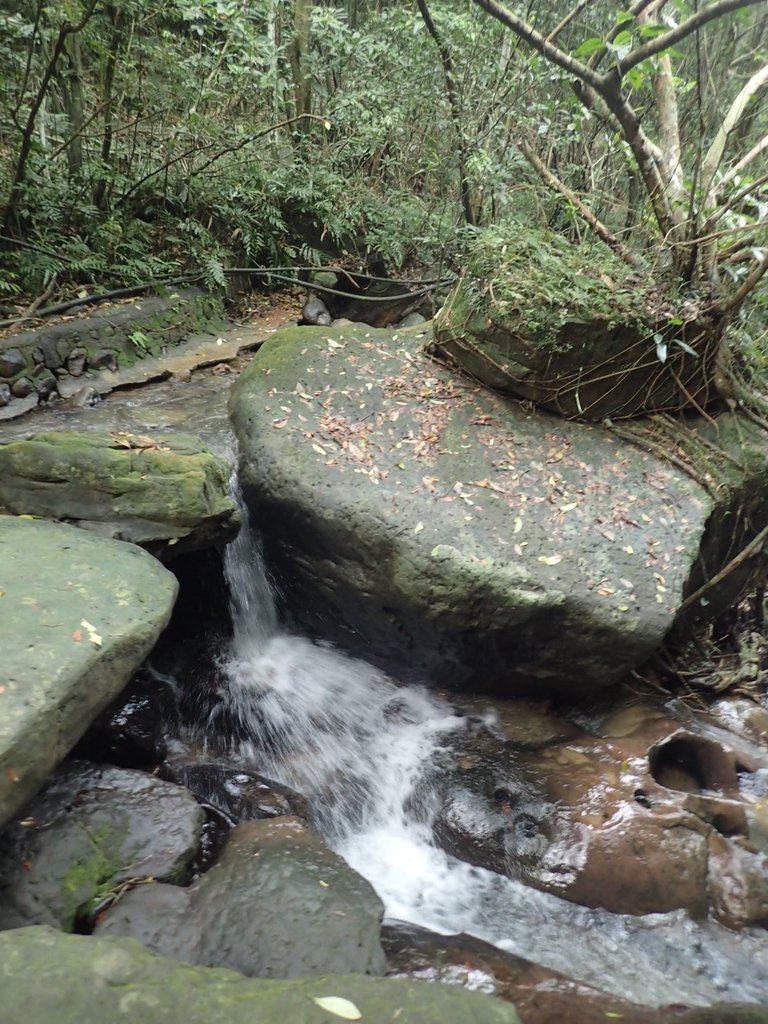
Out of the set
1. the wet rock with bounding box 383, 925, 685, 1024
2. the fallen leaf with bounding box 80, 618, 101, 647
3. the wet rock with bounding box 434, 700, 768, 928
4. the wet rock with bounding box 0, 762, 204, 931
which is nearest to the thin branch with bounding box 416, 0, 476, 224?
the wet rock with bounding box 434, 700, 768, 928

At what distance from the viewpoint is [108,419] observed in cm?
567

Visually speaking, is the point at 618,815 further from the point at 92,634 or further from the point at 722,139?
the point at 722,139

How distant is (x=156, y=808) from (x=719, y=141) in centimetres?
627

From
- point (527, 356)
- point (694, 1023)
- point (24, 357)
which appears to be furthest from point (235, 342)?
point (694, 1023)

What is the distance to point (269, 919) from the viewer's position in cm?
268

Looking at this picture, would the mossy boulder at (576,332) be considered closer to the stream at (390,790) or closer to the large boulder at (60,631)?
the stream at (390,790)

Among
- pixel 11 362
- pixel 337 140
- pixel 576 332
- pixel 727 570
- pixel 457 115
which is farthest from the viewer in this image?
pixel 337 140

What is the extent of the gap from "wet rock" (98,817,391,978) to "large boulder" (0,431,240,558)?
1.86m

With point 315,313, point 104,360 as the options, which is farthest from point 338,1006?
point 315,313

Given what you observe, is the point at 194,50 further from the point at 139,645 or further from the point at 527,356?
the point at 139,645

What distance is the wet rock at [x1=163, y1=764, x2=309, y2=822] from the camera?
142 inches

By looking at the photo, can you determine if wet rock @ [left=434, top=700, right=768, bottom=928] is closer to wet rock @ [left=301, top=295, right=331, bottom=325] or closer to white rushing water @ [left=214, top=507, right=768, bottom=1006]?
white rushing water @ [left=214, top=507, right=768, bottom=1006]

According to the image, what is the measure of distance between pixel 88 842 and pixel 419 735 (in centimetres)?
218

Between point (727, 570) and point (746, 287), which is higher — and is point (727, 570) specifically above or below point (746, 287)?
below
